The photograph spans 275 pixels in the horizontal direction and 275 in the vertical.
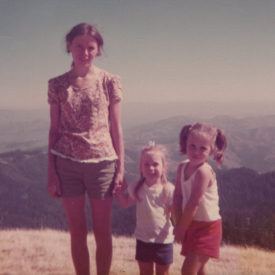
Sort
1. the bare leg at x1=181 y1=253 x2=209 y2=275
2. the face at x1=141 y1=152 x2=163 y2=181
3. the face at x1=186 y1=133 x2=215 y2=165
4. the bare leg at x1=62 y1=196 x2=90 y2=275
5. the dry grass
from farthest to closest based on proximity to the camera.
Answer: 1. the dry grass
2. the bare leg at x1=62 y1=196 x2=90 y2=275
3. the face at x1=141 y1=152 x2=163 y2=181
4. the face at x1=186 y1=133 x2=215 y2=165
5. the bare leg at x1=181 y1=253 x2=209 y2=275

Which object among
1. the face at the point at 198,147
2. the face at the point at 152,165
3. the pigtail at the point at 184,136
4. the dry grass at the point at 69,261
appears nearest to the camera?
the face at the point at 198,147

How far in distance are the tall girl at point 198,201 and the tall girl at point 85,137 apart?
652 mm

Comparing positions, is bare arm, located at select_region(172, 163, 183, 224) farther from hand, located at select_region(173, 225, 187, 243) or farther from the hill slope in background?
the hill slope in background

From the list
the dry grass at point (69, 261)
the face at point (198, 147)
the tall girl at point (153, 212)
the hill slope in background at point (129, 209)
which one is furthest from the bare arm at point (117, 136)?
the hill slope in background at point (129, 209)

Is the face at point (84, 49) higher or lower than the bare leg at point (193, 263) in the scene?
higher

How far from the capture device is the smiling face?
3.08 m

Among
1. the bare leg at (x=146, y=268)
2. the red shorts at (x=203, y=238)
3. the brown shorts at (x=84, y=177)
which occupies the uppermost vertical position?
the brown shorts at (x=84, y=177)

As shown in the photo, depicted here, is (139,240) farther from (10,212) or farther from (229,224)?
(10,212)

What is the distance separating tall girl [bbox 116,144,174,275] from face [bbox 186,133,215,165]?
1.06 feet

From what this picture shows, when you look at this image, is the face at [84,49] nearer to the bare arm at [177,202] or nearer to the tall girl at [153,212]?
the tall girl at [153,212]

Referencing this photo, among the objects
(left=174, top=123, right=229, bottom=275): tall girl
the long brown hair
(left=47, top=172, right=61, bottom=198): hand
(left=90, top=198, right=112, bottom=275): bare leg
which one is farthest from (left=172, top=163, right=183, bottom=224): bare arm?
the long brown hair

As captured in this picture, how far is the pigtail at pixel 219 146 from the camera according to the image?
9.59 ft

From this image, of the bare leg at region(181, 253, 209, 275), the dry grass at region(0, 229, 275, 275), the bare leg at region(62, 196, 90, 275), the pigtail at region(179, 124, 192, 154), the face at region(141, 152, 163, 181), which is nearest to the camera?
the bare leg at region(181, 253, 209, 275)

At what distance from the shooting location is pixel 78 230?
3271mm
